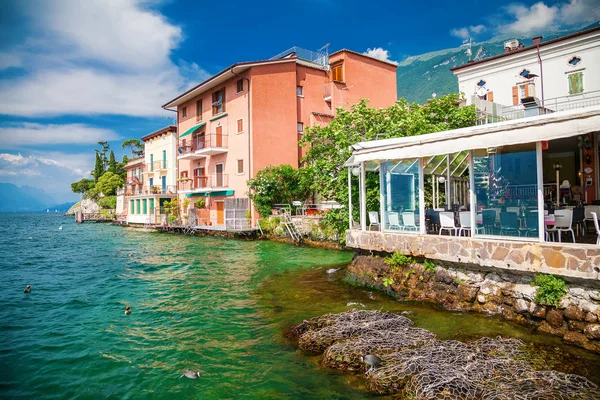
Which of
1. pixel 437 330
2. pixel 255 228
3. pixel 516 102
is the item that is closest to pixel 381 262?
pixel 437 330

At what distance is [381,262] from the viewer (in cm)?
1001

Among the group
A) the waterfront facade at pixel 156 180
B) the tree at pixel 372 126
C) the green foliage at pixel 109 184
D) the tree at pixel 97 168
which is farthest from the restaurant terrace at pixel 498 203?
the tree at pixel 97 168

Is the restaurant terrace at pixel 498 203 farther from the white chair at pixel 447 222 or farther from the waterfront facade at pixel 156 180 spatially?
the waterfront facade at pixel 156 180

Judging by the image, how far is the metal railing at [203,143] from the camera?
30969mm

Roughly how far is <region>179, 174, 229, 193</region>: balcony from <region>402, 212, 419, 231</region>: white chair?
22.2 metres

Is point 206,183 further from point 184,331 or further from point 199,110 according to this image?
point 184,331

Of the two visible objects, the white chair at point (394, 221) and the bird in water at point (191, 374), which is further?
the white chair at point (394, 221)

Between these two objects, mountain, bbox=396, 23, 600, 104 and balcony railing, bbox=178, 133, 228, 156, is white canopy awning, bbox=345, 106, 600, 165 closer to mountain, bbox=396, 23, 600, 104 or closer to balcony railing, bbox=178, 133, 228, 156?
balcony railing, bbox=178, 133, 228, 156

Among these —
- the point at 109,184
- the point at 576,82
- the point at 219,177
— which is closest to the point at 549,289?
the point at 576,82

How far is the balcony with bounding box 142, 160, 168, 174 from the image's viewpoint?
1697 inches

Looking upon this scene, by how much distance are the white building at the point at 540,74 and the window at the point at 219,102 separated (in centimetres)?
1935

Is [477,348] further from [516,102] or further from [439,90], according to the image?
[439,90]

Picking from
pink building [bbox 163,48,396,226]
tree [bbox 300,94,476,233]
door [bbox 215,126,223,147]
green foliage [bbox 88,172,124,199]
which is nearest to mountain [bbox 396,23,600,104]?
pink building [bbox 163,48,396,226]

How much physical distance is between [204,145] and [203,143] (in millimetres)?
226
